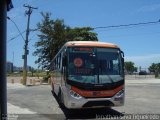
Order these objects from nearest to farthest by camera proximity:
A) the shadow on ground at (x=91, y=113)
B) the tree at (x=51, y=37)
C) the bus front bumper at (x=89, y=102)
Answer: the bus front bumper at (x=89, y=102) < the shadow on ground at (x=91, y=113) < the tree at (x=51, y=37)

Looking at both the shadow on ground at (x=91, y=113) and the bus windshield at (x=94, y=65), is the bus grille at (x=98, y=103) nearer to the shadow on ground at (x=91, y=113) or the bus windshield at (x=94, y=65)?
the shadow on ground at (x=91, y=113)

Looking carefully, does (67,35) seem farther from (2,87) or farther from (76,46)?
(2,87)

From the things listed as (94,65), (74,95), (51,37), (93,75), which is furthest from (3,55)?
(51,37)

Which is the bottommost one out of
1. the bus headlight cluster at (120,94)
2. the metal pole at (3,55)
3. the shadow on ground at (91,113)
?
the shadow on ground at (91,113)

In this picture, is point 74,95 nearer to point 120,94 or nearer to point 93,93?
point 93,93

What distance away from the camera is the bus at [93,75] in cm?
1322

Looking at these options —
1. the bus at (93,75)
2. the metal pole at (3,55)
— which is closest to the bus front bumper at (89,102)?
the bus at (93,75)

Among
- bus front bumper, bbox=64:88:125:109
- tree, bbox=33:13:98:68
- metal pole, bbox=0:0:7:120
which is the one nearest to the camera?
metal pole, bbox=0:0:7:120

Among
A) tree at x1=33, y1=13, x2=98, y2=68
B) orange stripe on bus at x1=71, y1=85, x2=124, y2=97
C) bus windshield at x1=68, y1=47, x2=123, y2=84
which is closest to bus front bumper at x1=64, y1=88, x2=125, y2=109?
orange stripe on bus at x1=71, y1=85, x2=124, y2=97

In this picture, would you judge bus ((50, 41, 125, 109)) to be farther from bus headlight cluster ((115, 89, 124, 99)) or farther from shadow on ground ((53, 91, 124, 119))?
shadow on ground ((53, 91, 124, 119))

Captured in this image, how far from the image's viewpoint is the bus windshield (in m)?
13.5

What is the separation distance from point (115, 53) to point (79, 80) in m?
1.99

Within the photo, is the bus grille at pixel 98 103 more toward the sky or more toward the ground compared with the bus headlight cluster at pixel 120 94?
more toward the ground

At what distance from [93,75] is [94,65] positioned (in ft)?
1.51
